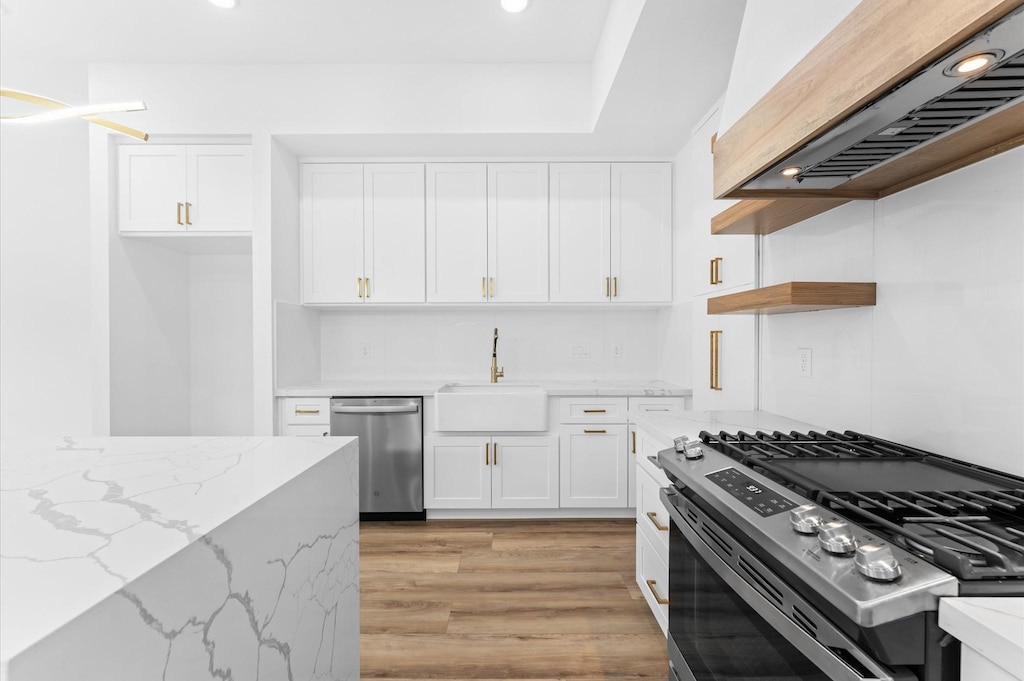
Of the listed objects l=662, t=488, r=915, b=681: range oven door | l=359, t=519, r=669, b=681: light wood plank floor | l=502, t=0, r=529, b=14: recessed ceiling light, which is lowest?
l=359, t=519, r=669, b=681: light wood plank floor

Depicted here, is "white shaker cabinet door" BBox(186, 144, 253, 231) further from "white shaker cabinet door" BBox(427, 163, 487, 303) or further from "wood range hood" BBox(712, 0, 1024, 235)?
"wood range hood" BBox(712, 0, 1024, 235)

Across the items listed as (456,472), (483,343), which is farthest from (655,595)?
(483,343)

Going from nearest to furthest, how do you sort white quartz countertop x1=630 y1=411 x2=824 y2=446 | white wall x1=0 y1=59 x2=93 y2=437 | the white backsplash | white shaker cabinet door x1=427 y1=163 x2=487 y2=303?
white quartz countertop x1=630 y1=411 x2=824 y2=446 < white wall x1=0 y1=59 x2=93 y2=437 < white shaker cabinet door x1=427 y1=163 x2=487 y2=303 < the white backsplash

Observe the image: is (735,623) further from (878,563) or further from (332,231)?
(332,231)

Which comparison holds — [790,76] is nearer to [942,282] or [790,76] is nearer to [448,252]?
[942,282]

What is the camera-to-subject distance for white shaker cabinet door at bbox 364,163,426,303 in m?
3.49

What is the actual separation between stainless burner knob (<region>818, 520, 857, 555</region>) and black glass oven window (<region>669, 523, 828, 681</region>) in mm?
214

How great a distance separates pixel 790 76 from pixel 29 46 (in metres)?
3.94

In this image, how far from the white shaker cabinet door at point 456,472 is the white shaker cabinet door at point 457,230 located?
0.97 metres

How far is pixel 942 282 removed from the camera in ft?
4.48

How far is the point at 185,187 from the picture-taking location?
324 cm

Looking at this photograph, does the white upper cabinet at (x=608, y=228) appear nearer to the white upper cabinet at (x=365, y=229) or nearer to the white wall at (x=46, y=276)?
the white upper cabinet at (x=365, y=229)

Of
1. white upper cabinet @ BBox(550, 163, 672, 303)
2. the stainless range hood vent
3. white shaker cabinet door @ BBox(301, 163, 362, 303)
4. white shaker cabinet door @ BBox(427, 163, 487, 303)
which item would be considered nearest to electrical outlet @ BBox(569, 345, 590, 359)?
white upper cabinet @ BBox(550, 163, 672, 303)

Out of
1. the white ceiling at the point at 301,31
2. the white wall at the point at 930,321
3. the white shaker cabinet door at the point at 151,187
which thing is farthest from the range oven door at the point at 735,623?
the white shaker cabinet door at the point at 151,187
